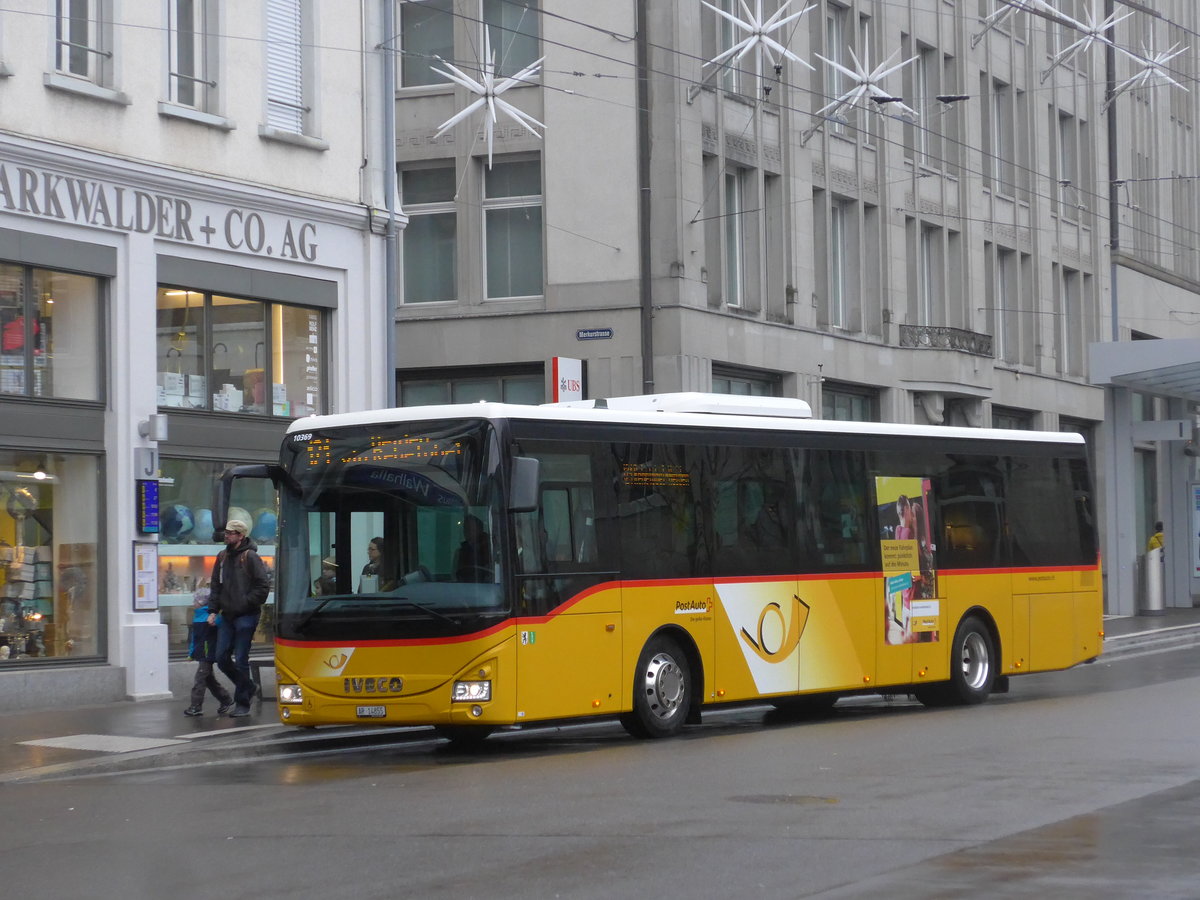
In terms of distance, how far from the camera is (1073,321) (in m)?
46.0

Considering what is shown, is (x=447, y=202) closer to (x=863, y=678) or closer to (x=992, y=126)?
(x=992, y=126)

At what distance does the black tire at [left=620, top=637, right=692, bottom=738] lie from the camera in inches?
622

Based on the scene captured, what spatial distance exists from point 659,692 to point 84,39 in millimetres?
9972

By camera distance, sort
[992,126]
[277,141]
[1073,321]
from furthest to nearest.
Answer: [1073,321] < [992,126] < [277,141]

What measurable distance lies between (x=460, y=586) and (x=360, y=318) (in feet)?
32.1

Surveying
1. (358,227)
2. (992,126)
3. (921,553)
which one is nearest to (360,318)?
(358,227)

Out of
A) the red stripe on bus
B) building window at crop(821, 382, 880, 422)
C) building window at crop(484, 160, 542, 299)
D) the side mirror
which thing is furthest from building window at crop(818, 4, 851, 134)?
the side mirror

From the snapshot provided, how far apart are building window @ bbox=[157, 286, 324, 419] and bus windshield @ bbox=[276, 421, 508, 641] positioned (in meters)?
6.32

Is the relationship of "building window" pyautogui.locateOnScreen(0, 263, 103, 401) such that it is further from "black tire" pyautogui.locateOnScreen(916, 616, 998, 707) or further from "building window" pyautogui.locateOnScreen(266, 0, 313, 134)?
"black tire" pyautogui.locateOnScreen(916, 616, 998, 707)

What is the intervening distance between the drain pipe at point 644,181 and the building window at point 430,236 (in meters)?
4.08

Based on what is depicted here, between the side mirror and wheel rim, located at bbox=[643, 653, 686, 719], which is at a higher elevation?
the side mirror

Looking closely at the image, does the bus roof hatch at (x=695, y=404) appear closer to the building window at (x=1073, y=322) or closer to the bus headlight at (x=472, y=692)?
the bus headlight at (x=472, y=692)

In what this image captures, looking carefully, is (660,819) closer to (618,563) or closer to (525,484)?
(525,484)

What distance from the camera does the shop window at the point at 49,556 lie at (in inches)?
765
